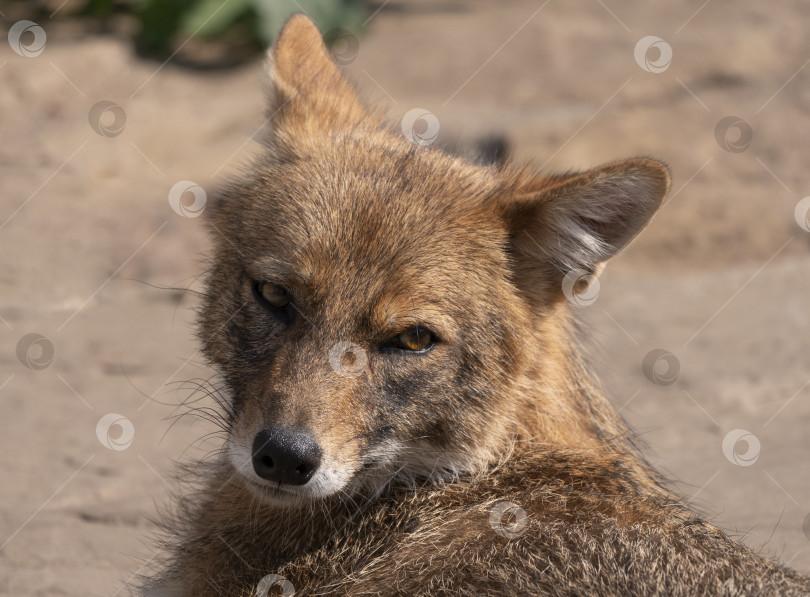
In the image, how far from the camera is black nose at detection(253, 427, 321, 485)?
4.23 metres

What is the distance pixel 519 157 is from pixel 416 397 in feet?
24.2

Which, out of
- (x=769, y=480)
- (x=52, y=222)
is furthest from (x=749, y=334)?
(x=52, y=222)

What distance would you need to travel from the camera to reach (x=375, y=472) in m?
4.75

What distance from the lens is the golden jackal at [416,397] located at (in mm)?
4301

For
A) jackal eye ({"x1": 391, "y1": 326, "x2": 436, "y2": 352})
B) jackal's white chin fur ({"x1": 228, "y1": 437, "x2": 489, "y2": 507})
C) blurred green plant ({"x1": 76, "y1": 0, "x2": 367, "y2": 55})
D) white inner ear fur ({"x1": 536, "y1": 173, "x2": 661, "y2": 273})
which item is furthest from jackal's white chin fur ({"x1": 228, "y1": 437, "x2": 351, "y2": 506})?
blurred green plant ({"x1": 76, "y1": 0, "x2": 367, "y2": 55})

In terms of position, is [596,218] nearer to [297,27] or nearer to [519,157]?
[297,27]

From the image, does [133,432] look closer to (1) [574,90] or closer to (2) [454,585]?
(2) [454,585]

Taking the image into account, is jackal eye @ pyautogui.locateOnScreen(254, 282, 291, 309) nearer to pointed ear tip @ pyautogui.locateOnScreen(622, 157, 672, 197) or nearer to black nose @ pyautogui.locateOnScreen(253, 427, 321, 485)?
black nose @ pyautogui.locateOnScreen(253, 427, 321, 485)

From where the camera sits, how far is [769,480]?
7.00m

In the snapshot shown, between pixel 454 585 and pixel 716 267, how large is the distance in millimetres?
7743

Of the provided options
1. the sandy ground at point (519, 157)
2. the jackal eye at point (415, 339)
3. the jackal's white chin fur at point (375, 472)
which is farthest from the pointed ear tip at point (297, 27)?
the jackal's white chin fur at point (375, 472)

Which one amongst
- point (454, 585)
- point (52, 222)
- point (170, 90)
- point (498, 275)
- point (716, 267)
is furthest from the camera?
point (170, 90)

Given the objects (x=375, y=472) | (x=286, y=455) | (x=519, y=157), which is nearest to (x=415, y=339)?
(x=375, y=472)

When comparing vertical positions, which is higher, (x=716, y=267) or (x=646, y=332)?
(x=716, y=267)
